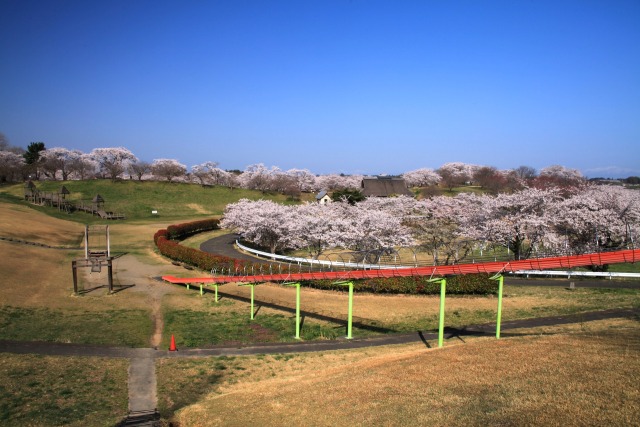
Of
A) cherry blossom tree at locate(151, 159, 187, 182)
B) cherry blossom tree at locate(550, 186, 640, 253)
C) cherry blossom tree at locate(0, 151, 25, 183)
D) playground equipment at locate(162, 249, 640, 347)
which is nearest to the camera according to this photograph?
playground equipment at locate(162, 249, 640, 347)

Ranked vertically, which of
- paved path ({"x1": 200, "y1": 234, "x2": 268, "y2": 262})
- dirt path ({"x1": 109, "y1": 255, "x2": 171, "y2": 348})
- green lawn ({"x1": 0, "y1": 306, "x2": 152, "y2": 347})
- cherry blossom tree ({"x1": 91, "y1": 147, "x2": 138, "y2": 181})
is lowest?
paved path ({"x1": 200, "y1": 234, "x2": 268, "y2": 262})

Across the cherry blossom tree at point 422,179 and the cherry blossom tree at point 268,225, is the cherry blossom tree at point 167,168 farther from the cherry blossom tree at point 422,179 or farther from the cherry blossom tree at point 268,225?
the cherry blossom tree at point 422,179

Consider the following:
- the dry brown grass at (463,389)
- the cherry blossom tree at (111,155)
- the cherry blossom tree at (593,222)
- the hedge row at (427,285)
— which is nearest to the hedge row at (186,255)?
the hedge row at (427,285)

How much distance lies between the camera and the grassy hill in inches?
2768

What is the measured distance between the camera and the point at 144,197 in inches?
3034

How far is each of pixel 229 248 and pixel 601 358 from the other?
39247 millimetres

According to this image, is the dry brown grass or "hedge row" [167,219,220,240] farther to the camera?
"hedge row" [167,219,220,240]

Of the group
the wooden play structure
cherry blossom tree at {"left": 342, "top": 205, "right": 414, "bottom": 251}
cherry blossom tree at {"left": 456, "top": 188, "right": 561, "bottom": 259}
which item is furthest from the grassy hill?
cherry blossom tree at {"left": 456, "top": 188, "right": 561, "bottom": 259}

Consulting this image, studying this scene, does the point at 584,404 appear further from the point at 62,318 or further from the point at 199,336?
the point at 62,318

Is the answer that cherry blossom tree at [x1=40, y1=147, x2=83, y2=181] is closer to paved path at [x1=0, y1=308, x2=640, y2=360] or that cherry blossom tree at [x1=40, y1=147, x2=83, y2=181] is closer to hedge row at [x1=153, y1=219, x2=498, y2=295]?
hedge row at [x1=153, y1=219, x2=498, y2=295]

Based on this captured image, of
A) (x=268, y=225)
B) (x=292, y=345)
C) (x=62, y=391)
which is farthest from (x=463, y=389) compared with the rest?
(x=268, y=225)

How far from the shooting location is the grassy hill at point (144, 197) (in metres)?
70.3

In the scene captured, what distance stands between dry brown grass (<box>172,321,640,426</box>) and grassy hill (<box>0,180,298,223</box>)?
58593mm

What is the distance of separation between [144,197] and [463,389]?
7486 centimetres
